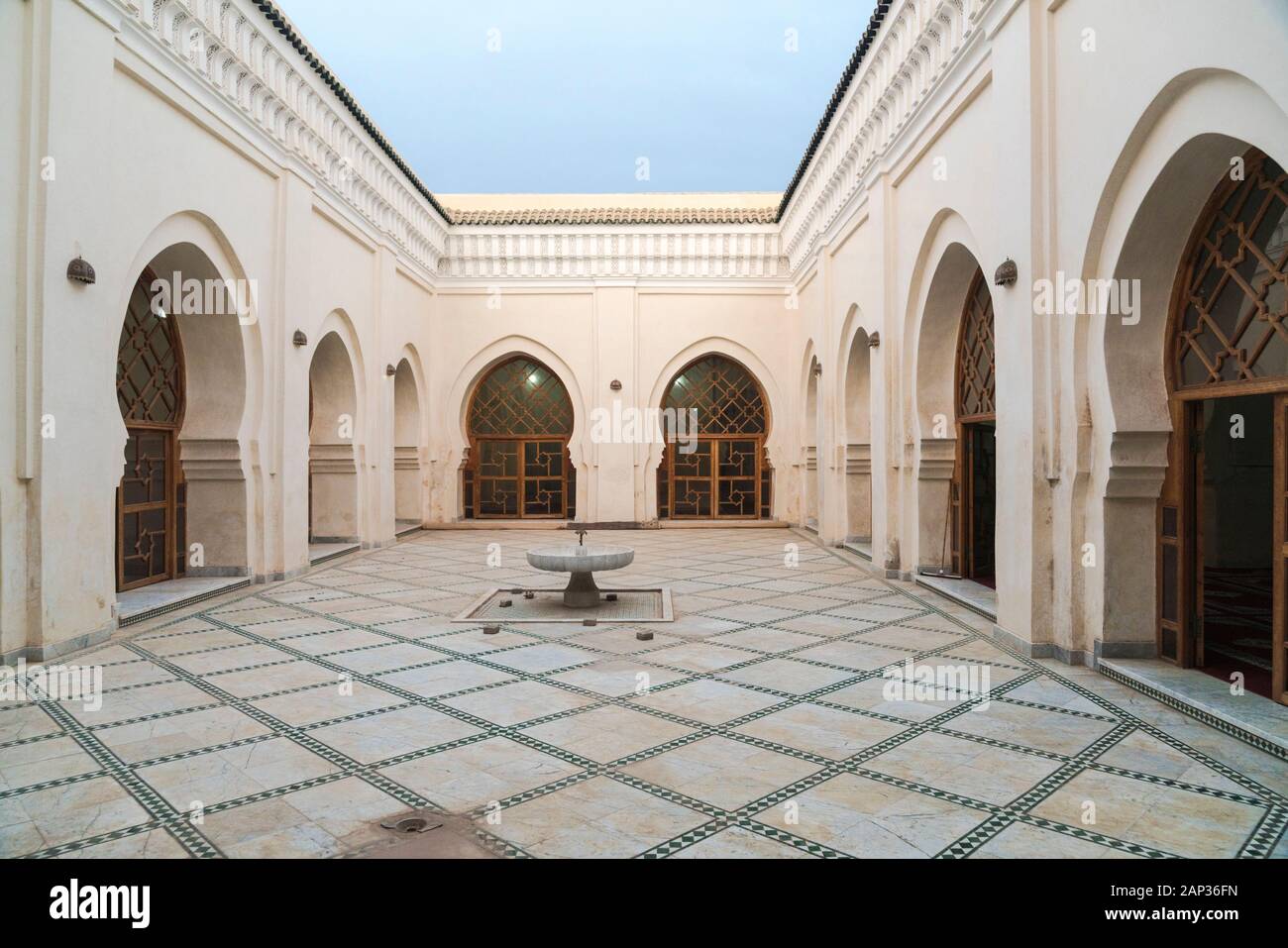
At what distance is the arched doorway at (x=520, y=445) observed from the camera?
14938mm

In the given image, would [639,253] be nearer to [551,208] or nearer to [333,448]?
[551,208]

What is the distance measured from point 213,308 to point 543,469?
765 cm

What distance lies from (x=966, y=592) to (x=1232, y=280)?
346 cm

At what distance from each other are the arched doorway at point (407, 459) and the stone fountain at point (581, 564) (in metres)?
7.32

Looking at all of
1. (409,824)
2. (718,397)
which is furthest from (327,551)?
(409,824)

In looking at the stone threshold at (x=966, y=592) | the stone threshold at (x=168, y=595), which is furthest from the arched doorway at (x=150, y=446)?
the stone threshold at (x=966, y=592)

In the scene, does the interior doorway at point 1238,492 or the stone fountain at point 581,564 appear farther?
the interior doorway at point 1238,492

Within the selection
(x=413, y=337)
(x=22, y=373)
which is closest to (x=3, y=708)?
(x=22, y=373)

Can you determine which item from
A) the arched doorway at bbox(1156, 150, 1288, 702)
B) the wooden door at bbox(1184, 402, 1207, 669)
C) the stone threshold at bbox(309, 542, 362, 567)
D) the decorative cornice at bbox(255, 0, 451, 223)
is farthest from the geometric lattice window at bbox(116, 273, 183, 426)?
the wooden door at bbox(1184, 402, 1207, 669)

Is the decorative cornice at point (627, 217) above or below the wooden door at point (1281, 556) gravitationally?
above

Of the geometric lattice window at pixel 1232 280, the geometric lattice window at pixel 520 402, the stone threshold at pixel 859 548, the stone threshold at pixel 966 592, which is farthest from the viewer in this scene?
the geometric lattice window at pixel 520 402

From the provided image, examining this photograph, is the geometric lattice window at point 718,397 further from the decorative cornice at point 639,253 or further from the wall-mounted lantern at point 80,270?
the wall-mounted lantern at point 80,270

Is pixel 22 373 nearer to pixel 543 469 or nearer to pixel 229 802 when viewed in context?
pixel 229 802

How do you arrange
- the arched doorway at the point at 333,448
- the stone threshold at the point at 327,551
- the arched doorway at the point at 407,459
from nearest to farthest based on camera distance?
the stone threshold at the point at 327,551 < the arched doorway at the point at 333,448 < the arched doorway at the point at 407,459
